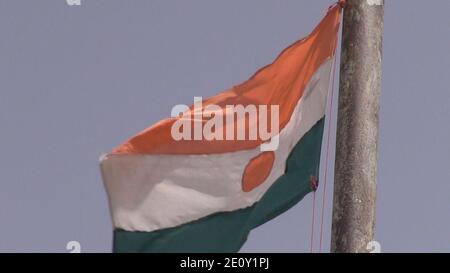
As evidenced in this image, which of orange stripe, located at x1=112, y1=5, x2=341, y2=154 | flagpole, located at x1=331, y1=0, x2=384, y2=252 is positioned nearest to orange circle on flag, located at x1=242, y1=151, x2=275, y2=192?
orange stripe, located at x1=112, y1=5, x2=341, y2=154

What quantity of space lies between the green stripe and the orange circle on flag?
0.58ft

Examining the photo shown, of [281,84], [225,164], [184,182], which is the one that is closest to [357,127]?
[281,84]

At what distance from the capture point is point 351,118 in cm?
1081

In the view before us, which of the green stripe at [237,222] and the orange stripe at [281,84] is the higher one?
the orange stripe at [281,84]

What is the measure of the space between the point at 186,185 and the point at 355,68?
1741mm

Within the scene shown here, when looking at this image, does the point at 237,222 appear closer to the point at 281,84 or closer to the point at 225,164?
the point at 225,164

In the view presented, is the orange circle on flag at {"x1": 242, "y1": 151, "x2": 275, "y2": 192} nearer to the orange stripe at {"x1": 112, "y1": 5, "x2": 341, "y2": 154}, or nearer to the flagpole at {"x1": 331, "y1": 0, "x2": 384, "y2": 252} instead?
the orange stripe at {"x1": 112, "y1": 5, "x2": 341, "y2": 154}

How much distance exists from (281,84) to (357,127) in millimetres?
1059

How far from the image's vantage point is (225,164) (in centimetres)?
1140

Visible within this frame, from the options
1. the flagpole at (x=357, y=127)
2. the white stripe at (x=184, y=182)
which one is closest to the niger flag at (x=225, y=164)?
the white stripe at (x=184, y=182)

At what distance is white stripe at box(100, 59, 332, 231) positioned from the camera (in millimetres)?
10859

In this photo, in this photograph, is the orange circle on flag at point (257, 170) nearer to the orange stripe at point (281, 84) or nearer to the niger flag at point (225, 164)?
the niger flag at point (225, 164)

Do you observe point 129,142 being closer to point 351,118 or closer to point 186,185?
point 186,185

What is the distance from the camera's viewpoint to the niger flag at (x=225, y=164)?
11.0 m
